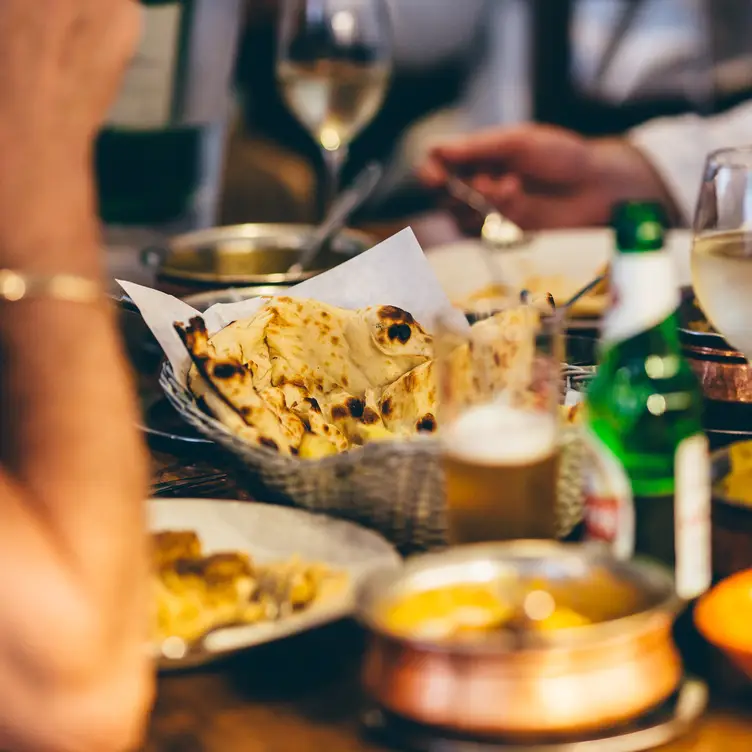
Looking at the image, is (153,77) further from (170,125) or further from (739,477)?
(739,477)

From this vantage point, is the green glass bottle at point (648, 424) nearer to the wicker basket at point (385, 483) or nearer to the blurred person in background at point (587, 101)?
the wicker basket at point (385, 483)

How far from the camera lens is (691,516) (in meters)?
0.78

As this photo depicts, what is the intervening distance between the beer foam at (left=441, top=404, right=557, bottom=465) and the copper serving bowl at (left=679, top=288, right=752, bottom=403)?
448mm

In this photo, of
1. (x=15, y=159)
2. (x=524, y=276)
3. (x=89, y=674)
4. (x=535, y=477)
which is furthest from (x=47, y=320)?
(x=524, y=276)

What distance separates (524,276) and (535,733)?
1284 mm

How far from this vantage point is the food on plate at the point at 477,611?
687mm

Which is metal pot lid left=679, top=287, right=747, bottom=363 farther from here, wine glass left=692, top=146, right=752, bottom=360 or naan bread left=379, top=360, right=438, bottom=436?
naan bread left=379, top=360, right=438, bottom=436

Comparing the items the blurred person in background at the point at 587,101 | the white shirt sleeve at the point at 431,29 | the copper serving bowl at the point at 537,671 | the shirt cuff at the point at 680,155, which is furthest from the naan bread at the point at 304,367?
the white shirt sleeve at the point at 431,29

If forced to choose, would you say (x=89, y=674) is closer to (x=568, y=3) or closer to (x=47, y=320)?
(x=47, y=320)

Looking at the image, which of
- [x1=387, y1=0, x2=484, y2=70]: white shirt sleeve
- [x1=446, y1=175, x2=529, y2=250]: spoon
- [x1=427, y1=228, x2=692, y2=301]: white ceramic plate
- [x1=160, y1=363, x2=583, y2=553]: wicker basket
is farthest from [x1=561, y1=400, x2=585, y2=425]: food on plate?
[x1=387, y1=0, x2=484, y2=70]: white shirt sleeve

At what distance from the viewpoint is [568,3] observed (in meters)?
4.44

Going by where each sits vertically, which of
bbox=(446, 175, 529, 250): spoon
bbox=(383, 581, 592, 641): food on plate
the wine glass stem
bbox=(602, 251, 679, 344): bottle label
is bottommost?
bbox=(383, 581, 592, 641): food on plate

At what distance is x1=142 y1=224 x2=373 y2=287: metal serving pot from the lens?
1.64 meters

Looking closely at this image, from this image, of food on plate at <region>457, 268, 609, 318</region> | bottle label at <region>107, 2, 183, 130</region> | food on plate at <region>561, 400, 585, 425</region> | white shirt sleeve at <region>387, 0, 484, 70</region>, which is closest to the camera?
food on plate at <region>561, 400, 585, 425</region>
